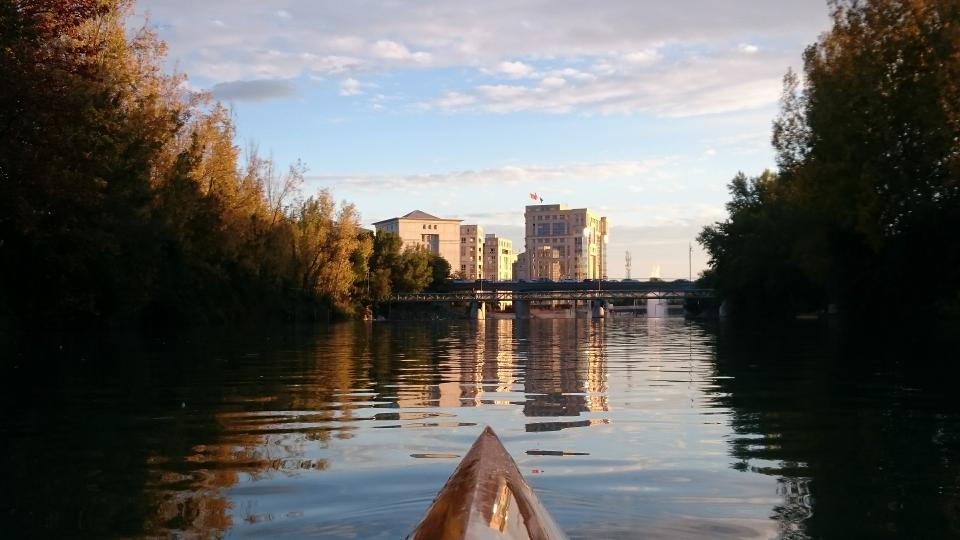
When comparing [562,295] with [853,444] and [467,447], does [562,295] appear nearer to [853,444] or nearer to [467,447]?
[853,444]

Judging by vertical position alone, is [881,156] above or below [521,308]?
above

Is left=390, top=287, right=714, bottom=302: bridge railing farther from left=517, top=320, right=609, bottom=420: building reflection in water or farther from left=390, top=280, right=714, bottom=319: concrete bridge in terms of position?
left=517, top=320, right=609, bottom=420: building reflection in water

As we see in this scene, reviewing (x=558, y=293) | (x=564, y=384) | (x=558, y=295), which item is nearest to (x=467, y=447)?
(x=564, y=384)

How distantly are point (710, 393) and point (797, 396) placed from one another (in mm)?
1177

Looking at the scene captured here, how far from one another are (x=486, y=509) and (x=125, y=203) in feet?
132

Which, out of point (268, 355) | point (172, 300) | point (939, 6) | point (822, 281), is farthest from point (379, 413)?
point (822, 281)

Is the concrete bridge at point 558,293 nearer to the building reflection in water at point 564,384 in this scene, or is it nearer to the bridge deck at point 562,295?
the bridge deck at point 562,295

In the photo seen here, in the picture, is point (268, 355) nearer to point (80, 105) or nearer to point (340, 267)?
point (80, 105)

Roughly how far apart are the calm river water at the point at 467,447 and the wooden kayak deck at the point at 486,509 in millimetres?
1196

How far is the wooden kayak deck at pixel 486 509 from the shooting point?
370cm

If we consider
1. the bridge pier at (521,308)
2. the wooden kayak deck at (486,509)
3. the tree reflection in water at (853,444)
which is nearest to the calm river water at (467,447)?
the tree reflection in water at (853,444)

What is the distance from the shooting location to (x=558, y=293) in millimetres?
129875

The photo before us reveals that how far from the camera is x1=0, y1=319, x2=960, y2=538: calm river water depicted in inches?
239

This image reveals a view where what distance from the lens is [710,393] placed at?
1413 cm
